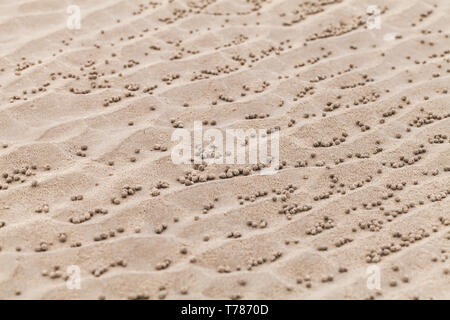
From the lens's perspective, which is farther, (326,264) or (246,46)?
(246,46)

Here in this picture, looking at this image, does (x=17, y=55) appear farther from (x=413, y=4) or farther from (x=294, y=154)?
(x=413, y=4)

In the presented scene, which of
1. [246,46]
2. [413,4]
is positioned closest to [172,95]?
[246,46]

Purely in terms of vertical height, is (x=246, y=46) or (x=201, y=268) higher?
(x=246, y=46)

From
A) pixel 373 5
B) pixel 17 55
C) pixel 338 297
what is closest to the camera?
pixel 338 297

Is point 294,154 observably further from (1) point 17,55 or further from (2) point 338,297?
(1) point 17,55

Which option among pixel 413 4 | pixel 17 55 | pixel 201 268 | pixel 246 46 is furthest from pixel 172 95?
pixel 413 4

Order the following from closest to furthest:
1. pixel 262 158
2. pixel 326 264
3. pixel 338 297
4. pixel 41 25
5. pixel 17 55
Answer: pixel 338 297 → pixel 326 264 → pixel 262 158 → pixel 17 55 → pixel 41 25
